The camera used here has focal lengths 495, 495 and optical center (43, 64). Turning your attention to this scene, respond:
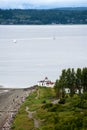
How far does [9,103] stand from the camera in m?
82.8

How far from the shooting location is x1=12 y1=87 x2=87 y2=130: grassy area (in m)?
50.3

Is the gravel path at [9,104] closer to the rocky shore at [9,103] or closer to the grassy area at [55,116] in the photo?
the rocky shore at [9,103]

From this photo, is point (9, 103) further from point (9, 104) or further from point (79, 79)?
point (79, 79)

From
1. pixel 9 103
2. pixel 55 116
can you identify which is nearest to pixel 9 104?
A: pixel 9 103

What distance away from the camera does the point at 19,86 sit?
11150cm

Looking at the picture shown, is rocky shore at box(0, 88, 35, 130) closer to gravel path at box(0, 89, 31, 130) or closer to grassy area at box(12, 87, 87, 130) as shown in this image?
gravel path at box(0, 89, 31, 130)

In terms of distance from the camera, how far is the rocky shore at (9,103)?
204 ft

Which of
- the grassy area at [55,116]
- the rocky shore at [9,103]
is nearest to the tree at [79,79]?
the grassy area at [55,116]

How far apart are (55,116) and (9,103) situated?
27307mm

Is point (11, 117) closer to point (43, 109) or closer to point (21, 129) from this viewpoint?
point (43, 109)

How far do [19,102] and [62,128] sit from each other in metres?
33.4

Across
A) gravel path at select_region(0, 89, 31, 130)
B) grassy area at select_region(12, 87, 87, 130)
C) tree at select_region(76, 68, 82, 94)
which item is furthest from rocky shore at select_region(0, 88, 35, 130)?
tree at select_region(76, 68, 82, 94)

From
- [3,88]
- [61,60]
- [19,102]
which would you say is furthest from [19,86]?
[61,60]

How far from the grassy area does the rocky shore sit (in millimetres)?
1034
